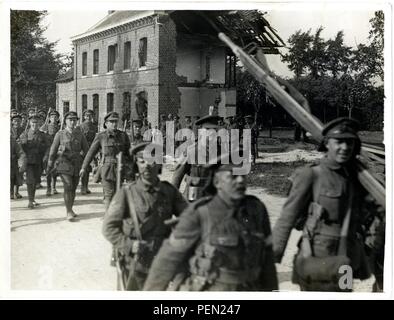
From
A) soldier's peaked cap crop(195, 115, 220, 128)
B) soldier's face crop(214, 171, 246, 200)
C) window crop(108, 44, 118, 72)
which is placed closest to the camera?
soldier's face crop(214, 171, 246, 200)

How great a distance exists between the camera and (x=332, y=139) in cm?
416

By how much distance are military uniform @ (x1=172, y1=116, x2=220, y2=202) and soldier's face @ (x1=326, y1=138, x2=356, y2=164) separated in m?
1.56

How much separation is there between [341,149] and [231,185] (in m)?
1.21

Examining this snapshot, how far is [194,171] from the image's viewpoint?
5.44 meters

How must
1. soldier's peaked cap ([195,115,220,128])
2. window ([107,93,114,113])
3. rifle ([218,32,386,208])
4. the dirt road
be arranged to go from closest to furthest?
rifle ([218,32,386,208]) → the dirt road → soldier's peaked cap ([195,115,220,128]) → window ([107,93,114,113])

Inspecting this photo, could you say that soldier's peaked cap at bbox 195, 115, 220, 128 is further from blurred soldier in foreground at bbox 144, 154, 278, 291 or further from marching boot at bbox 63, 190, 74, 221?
marching boot at bbox 63, 190, 74, 221

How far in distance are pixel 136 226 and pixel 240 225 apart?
99 cm

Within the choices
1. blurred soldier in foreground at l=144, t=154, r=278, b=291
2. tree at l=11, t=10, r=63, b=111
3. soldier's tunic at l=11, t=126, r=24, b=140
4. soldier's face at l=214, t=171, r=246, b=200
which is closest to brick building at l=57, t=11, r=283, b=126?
tree at l=11, t=10, r=63, b=111

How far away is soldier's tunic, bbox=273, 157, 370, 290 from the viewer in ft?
13.5

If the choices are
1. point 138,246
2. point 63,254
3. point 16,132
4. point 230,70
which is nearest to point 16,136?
point 16,132

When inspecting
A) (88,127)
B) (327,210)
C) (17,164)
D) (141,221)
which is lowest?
(141,221)

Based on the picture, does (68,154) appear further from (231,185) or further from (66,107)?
(231,185)

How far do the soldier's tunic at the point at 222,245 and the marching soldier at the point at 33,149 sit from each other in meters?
4.52

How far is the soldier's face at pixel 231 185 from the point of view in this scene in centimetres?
363
